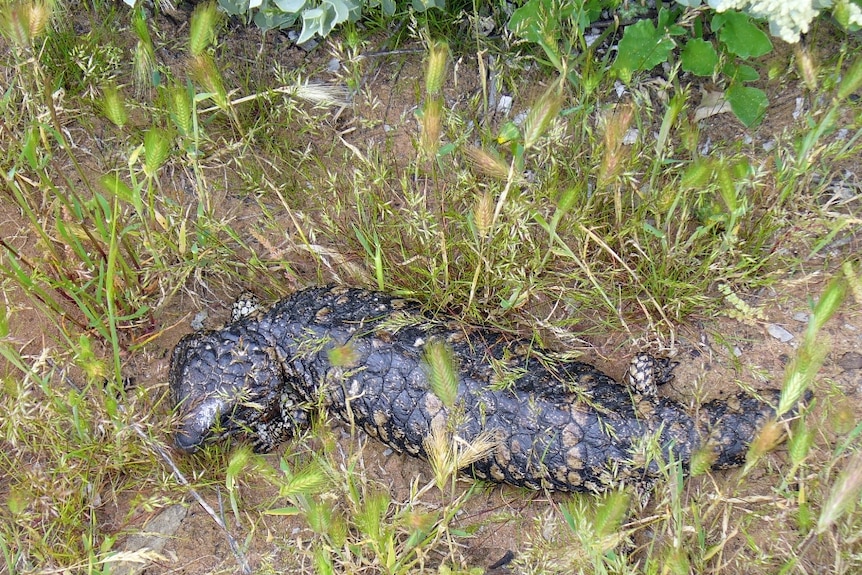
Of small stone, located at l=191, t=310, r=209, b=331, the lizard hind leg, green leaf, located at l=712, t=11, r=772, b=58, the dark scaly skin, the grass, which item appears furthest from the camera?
small stone, located at l=191, t=310, r=209, b=331

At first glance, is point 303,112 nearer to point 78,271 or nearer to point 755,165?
point 78,271

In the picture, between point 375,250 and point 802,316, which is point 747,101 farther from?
point 375,250

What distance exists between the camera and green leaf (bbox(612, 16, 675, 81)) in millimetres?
2775

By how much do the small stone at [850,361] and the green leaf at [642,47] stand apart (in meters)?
1.29

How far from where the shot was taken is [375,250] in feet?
9.85

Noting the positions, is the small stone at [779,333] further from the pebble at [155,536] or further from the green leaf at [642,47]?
the pebble at [155,536]

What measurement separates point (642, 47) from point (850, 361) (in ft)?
4.58

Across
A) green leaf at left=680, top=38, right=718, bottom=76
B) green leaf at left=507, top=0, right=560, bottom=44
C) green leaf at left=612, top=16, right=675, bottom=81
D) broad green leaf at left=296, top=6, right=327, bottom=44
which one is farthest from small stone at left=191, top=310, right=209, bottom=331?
green leaf at left=680, top=38, right=718, bottom=76

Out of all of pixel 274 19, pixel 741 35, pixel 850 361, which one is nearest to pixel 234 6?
pixel 274 19

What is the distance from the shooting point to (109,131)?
332 cm

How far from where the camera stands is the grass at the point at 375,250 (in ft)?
7.98

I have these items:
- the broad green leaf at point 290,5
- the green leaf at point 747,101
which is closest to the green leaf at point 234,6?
the broad green leaf at point 290,5

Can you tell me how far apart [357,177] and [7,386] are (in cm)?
141

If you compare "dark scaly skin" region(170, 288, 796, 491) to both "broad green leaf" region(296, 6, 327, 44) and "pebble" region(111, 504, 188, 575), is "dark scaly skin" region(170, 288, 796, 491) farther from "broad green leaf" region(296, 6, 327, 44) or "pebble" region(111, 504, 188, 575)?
"broad green leaf" region(296, 6, 327, 44)
